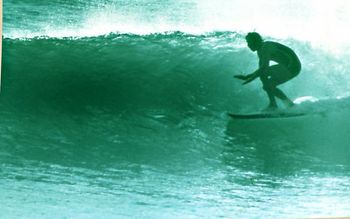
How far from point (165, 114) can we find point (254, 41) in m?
0.64

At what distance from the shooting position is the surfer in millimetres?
3848

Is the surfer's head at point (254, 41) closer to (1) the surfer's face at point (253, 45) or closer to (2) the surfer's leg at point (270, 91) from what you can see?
(1) the surfer's face at point (253, 45)

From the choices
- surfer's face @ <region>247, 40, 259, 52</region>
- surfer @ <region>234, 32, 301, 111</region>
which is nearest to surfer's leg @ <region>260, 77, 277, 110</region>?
surfer @ <region>234, 32, 301, 111</region>

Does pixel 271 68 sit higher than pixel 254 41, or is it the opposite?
pixel 254 41

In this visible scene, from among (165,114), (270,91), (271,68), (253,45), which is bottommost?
(165,114)

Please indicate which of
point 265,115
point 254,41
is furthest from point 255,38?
point 265,115

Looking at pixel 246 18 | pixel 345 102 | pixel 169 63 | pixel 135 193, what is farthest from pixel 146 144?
pixel 345 102

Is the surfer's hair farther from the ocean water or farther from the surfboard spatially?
the surfboard

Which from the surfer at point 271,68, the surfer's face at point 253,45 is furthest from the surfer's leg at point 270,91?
the surfer's face at point 253,45

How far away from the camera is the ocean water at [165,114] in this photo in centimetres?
342

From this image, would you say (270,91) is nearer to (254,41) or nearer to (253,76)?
(253,76)

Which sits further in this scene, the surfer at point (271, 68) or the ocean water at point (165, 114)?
the surfer at point (271, 68)

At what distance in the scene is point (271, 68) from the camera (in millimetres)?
3875

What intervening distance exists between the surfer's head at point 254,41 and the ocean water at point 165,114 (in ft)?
0.28
